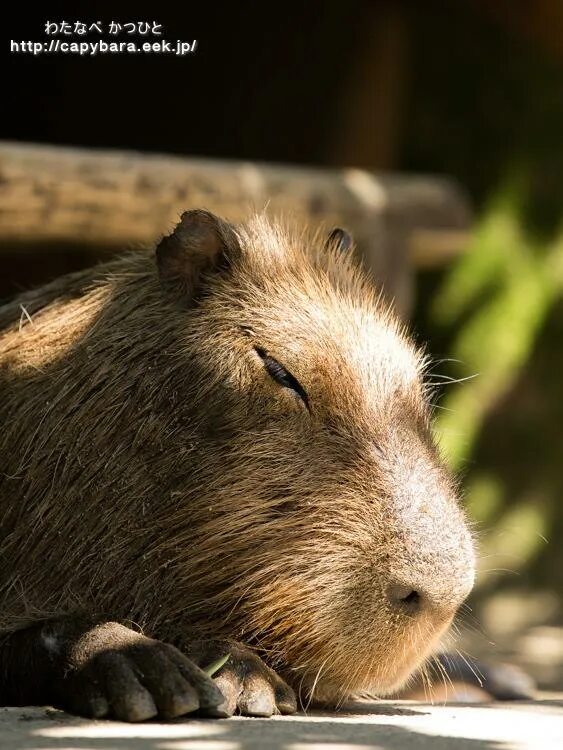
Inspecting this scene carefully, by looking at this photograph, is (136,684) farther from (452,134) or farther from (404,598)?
(452,134)

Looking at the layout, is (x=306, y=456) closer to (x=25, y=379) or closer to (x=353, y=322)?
(x=353, y=322)

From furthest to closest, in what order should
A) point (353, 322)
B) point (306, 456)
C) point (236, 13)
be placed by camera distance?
point (236, 13) → point (353, 322) → point (306, 456)

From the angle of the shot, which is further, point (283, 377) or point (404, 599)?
point (283, 377)

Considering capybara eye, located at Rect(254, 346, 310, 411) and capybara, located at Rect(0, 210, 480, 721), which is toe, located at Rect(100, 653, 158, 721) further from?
capybara eye, located at Rect(254, 346, 310, 411)

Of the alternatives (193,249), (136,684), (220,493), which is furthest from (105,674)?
(193,249)

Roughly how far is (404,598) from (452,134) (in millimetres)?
6531

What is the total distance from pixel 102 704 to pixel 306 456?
0.89 metres

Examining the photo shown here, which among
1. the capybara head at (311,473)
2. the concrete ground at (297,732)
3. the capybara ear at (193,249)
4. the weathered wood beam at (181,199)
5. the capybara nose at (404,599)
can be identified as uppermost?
the weathered wood beam at (181,199)

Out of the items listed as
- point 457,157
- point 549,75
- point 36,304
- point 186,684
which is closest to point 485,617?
point 457,157

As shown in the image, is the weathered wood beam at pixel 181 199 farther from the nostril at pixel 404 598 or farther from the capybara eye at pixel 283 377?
the nostril at pixel 404 598

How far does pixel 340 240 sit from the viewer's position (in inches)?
175

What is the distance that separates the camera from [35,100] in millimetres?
8961

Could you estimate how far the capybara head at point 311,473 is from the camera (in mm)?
3365

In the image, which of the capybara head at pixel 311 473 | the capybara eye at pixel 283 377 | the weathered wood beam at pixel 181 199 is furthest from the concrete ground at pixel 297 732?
the weathered wood beam at pixel 181 199
